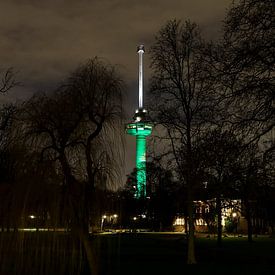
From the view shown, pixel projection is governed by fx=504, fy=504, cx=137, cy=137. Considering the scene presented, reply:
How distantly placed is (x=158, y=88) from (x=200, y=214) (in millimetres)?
42209

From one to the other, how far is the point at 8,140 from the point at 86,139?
260 centimetres

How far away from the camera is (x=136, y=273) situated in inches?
815

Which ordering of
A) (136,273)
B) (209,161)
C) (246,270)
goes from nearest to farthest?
(209,161) → (136,273) → (246,270)

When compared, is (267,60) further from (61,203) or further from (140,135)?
(140,135)

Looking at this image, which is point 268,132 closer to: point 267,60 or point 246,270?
point 267,60

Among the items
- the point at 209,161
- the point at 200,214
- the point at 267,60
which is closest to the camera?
the point at 267,60

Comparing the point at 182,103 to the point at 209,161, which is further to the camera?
the point at 182,103

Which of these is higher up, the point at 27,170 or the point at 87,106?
the point at 87,106

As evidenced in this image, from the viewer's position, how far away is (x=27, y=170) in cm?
1528

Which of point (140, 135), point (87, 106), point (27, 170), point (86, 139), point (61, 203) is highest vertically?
point (140, 135)

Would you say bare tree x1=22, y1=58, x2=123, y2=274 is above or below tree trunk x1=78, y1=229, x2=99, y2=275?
above

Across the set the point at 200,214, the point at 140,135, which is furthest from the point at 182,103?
the point at 140,135

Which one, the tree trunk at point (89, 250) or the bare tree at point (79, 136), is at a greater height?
the bare tree at point (79, 136)

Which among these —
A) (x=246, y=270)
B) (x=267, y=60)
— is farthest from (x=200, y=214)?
(x=267, y=60)
